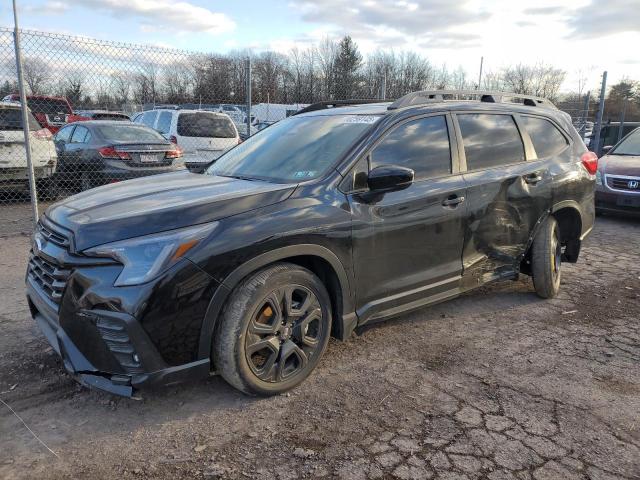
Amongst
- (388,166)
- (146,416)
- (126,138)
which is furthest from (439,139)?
(126,138)

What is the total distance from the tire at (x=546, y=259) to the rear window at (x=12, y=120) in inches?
326

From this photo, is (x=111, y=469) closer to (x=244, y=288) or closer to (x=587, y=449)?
(x=244, y=288)

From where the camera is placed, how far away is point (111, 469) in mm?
2439

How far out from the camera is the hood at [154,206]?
2.71 m

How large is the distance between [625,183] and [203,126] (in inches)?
325

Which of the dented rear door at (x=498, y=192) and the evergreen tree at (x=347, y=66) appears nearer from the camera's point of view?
the dented rear door at (x=498, y=192)

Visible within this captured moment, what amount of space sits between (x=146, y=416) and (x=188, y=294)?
83cm

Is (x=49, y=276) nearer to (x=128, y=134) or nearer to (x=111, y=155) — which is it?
(x=111, y=155)

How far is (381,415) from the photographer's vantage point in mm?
2908

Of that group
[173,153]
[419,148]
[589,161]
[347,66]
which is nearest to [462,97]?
[419,148]

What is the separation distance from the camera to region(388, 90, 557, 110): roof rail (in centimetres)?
390

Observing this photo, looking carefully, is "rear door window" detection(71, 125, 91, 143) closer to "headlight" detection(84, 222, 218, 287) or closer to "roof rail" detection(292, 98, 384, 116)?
"roof rail" detection(292, 98, 384, 116)

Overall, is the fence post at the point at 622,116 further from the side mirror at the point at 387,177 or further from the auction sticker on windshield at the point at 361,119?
the side mirror at the point at 387,177

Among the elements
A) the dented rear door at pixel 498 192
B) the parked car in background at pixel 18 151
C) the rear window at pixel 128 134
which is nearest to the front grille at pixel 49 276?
the dented rear door at pixel 498 192
